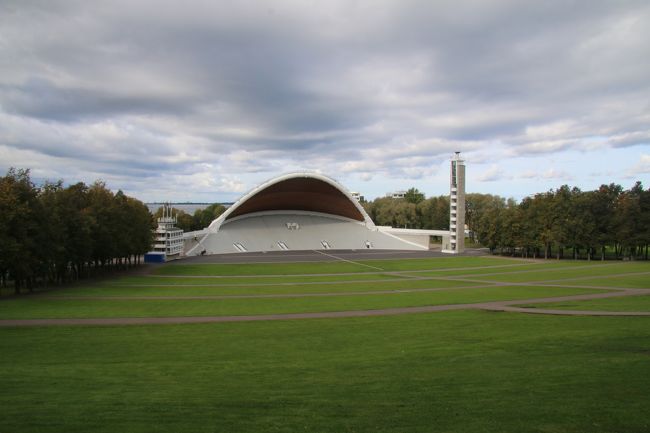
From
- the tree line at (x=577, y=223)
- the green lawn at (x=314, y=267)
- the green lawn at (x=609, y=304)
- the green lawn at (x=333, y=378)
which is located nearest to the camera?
the green lawn at (x=333, y=378)

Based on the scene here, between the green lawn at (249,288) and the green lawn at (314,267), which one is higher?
the green lawn at (314,267)

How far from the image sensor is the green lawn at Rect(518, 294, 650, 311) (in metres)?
22.1

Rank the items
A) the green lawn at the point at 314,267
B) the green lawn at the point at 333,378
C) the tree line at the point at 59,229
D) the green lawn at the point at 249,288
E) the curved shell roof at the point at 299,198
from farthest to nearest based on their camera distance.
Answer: the curved shell roof at the point at 299,198 < the green lawn at the point at 314,267 < the green lawn at the point at 249,288 < the tree line at the point at 59,229 < the green lawn at the point at 333,378

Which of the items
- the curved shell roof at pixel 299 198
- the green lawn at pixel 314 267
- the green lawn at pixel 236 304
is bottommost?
the green lawn at pixel 236 304

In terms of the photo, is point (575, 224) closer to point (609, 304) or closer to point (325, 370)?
point (609, 304)

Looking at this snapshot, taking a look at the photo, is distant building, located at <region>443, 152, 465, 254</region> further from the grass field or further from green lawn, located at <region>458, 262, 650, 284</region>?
the grass field

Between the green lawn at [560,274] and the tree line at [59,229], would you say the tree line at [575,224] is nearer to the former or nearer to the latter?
the green lawn at [560,274]

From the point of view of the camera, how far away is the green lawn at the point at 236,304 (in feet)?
75.1

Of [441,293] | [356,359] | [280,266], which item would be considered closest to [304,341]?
[356,359]

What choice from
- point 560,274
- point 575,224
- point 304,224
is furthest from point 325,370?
point 304,224

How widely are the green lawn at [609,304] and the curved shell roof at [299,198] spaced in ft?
171

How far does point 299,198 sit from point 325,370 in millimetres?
71161

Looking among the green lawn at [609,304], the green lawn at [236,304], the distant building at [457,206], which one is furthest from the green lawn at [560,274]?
the distant building at [457,206]

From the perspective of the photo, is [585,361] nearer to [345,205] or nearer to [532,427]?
[532,427]
